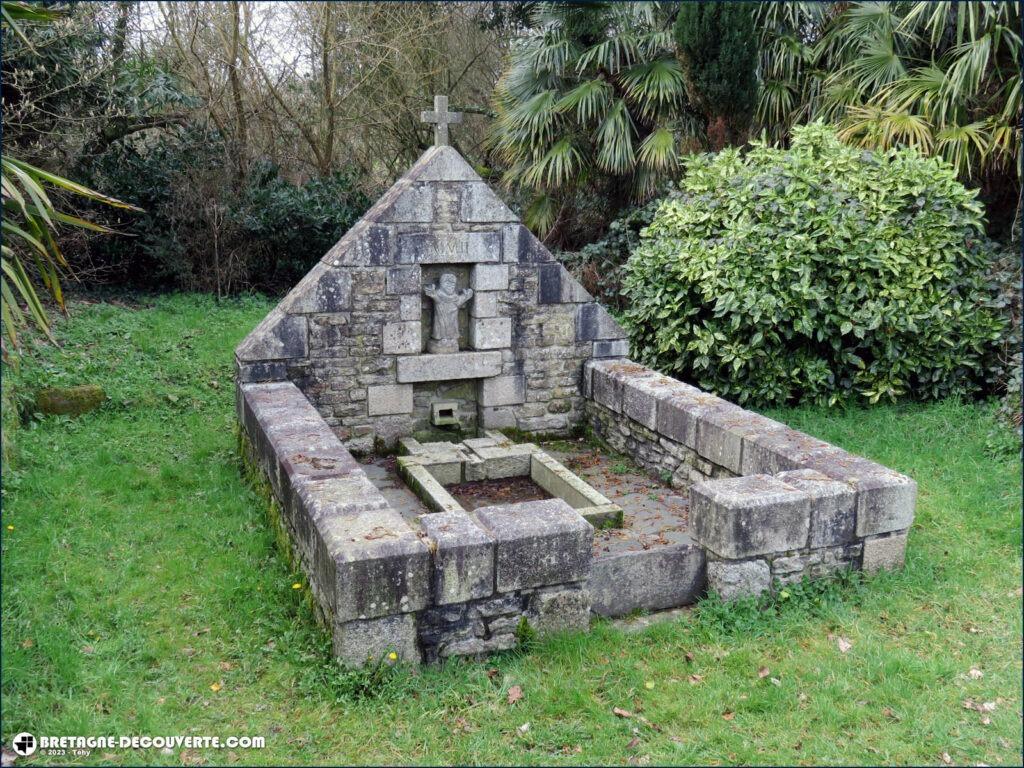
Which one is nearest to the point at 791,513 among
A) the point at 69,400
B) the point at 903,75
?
the point at 69,400

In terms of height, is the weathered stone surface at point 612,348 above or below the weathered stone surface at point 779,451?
above

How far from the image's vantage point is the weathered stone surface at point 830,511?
4.93m

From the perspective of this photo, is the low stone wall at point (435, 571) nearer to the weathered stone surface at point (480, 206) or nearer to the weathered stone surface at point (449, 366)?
the weathered stone surface at point (449, 366)

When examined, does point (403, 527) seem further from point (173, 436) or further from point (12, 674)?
point (173, 436)

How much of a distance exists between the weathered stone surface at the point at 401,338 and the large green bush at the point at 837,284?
2.33 m

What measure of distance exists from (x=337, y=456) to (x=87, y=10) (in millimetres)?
8149

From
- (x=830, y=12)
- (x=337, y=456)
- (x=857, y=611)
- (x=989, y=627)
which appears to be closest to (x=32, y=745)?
(x=337, y=456)

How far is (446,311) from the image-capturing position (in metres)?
7.39

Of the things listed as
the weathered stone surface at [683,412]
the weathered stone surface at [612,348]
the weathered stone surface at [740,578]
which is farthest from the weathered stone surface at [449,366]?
the weathered stone surface at [740,578]

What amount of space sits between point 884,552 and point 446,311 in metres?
3.75

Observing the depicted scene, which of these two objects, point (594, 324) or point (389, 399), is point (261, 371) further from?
point (594, 324)

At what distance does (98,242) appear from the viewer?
11.6 m

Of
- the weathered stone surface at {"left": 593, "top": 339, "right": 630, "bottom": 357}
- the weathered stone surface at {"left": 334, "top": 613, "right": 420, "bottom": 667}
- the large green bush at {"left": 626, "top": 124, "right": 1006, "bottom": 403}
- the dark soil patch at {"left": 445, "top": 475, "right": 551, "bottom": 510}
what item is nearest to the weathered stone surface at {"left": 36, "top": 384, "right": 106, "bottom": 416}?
the dark soil patch at {"left": 445, "top": 475, "right": 551, "bottom": 510}

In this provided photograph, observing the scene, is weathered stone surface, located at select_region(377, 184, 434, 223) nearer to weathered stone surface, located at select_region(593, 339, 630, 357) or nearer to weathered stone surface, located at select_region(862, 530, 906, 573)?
weathered stone surface, located at select_region(593, 339, 630, 357)
